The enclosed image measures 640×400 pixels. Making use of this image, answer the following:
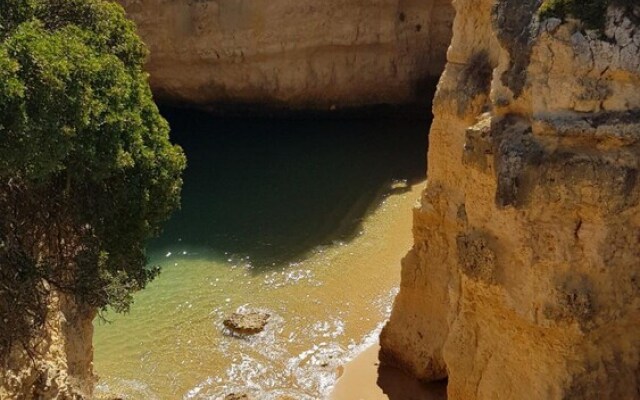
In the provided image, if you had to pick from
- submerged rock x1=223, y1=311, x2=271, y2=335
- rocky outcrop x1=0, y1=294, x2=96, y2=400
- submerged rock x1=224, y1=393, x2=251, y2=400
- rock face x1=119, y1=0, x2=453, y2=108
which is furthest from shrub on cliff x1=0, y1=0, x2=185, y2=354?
rock face x1=119, y1=0, x2=453, y2=108

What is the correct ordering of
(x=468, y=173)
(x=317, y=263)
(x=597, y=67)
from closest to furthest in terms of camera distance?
(x=597, y=67), (x=468, y=173), (x=317, y=263)

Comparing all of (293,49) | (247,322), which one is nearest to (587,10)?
(247,322)

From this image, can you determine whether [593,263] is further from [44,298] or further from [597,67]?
[44,298]

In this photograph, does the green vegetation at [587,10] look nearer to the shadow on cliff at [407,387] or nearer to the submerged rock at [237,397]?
the shadow on cliff at [407,387]

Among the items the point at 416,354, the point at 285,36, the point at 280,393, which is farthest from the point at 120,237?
the point at 285,36

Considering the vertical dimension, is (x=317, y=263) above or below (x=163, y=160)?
below

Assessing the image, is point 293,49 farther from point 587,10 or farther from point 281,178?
point 587,10
